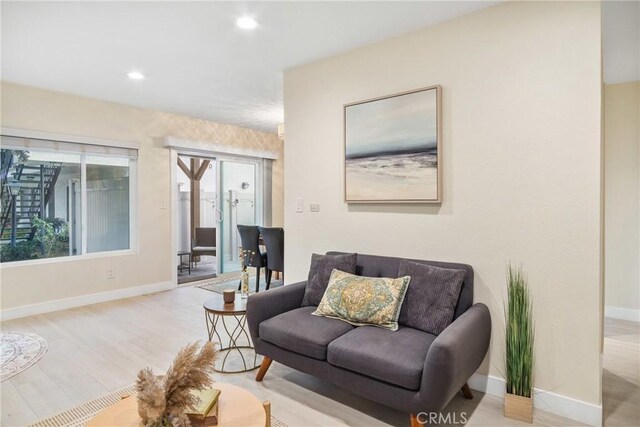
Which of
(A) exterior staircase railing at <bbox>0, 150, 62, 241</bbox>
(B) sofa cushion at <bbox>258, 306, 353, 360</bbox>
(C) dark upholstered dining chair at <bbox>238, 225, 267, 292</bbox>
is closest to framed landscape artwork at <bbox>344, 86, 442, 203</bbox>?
(B) sofa cushion at <bbox>258, 306, 353, 360</bbox>

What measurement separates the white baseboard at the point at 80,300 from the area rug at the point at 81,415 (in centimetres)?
247

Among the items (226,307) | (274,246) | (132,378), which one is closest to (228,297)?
(226,307)

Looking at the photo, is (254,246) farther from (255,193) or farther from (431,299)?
(431,299)

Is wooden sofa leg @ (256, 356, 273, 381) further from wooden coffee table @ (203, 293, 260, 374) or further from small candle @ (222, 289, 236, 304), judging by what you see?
small candle @ (222, 289, 236, 304)

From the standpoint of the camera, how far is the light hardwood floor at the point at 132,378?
216 centimetres

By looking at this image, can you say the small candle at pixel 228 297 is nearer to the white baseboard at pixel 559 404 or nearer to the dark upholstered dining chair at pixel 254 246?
the white baseboard at pixel 559 404

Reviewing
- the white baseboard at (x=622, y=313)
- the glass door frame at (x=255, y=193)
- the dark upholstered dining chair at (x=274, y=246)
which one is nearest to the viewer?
the white baseboard at (x=622, y=313)

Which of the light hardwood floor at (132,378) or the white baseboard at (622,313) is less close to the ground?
the white baseboard at (622,313)

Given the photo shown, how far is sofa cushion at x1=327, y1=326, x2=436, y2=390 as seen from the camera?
1842 mm

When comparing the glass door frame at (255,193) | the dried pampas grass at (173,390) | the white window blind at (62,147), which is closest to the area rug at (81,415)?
the dried pampas grass at (173,390)

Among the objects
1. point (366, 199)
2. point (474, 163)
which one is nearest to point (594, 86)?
point (474, 163)

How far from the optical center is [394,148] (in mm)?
2801

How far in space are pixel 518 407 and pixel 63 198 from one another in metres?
5.11

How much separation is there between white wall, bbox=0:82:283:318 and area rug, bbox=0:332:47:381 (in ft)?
2.51
